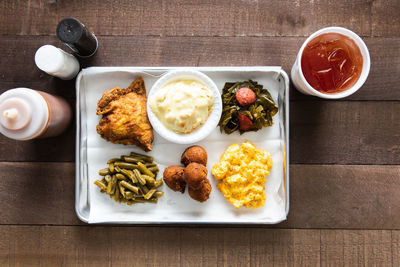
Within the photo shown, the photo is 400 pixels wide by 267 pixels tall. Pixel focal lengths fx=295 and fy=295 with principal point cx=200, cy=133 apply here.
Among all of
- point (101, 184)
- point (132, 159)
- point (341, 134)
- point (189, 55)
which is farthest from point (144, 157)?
point (341, 134)

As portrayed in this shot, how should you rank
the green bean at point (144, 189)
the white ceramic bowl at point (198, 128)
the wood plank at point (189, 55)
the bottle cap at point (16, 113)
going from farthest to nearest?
the wood plank at point (189, 55)
the green bean at point (144, 189)
the white ceramic bowl at point (198, 128)
the bottle cap at point (16, 113)

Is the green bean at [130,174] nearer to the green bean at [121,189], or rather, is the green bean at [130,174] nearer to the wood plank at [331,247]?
the green bean at [121,189]

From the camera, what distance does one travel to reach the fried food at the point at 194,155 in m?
1.78

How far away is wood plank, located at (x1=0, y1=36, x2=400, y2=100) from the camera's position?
1.96m

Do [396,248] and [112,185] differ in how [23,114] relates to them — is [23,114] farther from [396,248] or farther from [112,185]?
[396,248]

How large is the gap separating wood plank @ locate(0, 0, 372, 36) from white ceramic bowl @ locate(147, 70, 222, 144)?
1.26ft

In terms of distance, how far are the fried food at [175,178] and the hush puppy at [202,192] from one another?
0.20ft

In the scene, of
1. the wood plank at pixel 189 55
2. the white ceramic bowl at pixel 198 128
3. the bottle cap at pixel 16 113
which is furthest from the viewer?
the wood plank at pixel 189 55

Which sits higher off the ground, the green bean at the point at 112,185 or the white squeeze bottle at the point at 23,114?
the white squeeze bottle at the point at 23,114

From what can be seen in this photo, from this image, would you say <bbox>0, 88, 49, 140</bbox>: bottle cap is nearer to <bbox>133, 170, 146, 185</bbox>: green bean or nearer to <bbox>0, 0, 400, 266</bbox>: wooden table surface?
<bbox>0, 0, 400, 266</bbox>: wooden table surface

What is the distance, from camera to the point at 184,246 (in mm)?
1983

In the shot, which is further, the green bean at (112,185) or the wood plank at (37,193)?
the wood plank at (37,193)

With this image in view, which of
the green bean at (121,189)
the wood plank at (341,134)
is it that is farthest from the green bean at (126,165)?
the wood plank at (341,134)

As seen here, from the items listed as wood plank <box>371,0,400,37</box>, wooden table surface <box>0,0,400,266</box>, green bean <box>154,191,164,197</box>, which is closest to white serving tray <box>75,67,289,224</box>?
green bean <box>154,191,164,197</box>
